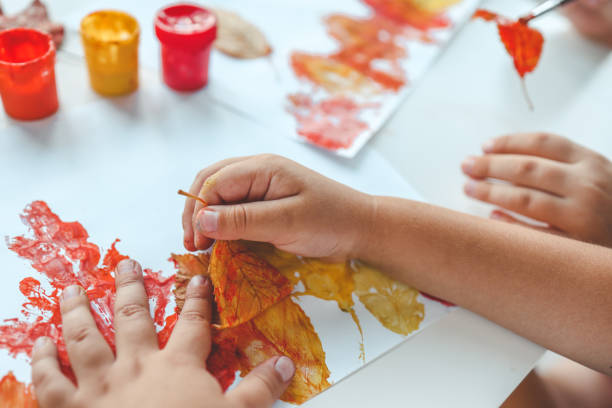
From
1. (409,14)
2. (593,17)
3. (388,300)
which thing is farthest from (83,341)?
(593,17)

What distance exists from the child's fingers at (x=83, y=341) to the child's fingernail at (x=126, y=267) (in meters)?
0.05

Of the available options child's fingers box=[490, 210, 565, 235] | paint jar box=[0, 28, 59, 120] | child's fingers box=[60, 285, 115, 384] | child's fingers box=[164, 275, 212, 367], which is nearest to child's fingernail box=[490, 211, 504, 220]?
child's fingers box=[490, 210, 565, 235]

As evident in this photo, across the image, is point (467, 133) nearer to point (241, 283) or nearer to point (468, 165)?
point (468, 165)

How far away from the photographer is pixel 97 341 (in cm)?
52

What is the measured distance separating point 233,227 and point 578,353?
1.51 ft

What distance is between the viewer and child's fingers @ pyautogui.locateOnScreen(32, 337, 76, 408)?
19.2 inches

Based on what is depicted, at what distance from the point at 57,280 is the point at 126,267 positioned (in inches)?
3.2

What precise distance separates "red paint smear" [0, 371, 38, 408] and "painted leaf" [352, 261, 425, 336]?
384 millimetres

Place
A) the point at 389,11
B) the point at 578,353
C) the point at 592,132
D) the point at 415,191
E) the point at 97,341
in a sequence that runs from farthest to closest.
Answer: the point at 389,11
the point at 592,132
the point at 415,191
the point at 578,353
the point at 97,341

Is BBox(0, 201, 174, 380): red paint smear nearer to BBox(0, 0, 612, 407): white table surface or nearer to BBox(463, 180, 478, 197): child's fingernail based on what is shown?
BBox(0, 0, 612, 407): white table surface

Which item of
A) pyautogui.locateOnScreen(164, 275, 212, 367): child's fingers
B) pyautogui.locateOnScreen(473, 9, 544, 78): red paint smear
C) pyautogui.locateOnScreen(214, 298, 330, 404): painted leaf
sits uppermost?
pyautogui.locateOnScreen(473, 9, 544, 78): red paint smear

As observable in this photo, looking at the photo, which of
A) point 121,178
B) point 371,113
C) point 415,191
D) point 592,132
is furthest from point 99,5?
point 592,132

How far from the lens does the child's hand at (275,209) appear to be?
1.87 ft

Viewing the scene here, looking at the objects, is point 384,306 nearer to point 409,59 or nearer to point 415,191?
point 415,191
